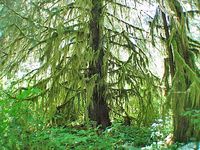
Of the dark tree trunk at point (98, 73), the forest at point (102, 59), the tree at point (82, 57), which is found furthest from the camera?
the dark tree trunk at point (98, 73)

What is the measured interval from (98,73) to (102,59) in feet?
0.90

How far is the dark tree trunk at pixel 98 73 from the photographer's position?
19.0 ft

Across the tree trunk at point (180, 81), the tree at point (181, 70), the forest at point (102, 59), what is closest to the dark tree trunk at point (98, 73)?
the forest at point (102, 59)

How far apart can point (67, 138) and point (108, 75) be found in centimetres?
274

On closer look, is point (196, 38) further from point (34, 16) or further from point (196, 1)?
point (34, 16)

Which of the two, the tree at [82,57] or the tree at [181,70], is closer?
the tree at [181,70]

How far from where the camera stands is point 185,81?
445 cm

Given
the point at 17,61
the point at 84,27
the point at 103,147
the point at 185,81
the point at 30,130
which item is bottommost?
the point at 103,147

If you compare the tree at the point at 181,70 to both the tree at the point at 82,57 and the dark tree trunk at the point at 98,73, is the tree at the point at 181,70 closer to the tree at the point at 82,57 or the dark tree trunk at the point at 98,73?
the tree at the point at 82,57

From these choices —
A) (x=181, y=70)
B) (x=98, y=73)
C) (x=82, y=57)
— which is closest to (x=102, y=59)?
(x=98, y=73)

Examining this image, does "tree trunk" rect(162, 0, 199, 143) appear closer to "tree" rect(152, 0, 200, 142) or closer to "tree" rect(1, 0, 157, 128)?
"tree" rect(152, 0, 200, 142)

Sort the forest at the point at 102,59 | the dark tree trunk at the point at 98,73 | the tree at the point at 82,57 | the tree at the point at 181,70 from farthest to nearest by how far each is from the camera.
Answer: the dark tree trunk at the point at 98,73 < the tree at the point at 82,57 < the forest at the point at 102,59 < the tree at the point at 181,70

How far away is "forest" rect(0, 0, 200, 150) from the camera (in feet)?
16.0

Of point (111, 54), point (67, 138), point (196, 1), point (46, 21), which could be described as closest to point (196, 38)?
point (196, 1)
